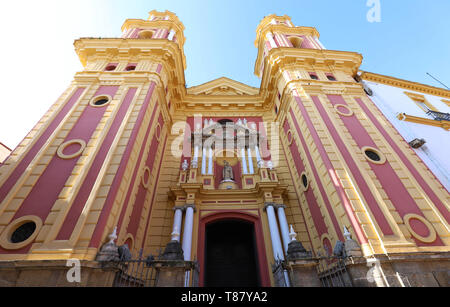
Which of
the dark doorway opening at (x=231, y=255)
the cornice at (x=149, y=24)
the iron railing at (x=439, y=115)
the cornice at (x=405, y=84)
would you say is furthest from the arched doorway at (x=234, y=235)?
the cornice at (x=149, y=24)

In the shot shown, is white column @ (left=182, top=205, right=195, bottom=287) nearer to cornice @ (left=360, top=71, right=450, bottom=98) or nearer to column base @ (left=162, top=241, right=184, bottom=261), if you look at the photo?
column base @ (left=162, top=241, right=184, bottom=261)

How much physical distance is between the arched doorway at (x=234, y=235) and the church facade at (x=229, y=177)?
0.19 ft

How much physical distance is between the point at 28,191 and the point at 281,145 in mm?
12596

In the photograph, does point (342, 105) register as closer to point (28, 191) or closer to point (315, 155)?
point (315, 155)

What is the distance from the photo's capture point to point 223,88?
64.2 ft

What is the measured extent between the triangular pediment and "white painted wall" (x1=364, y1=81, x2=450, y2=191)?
8.93 meters

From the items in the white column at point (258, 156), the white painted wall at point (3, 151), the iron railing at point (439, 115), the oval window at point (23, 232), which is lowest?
the oval window at point (23, 232)

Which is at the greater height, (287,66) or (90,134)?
(287,66)

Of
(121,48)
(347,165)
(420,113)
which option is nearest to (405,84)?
(420,113)

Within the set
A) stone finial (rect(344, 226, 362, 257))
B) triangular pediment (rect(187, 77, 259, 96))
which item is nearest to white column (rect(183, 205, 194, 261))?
stone finial (rect(344, 226, 362, 257))

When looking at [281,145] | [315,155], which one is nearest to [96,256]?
[315,155]

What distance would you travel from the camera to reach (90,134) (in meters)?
9.55

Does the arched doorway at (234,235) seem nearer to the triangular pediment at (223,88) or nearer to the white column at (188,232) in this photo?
the white column at (188,232)

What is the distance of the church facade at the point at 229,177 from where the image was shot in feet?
21.4
